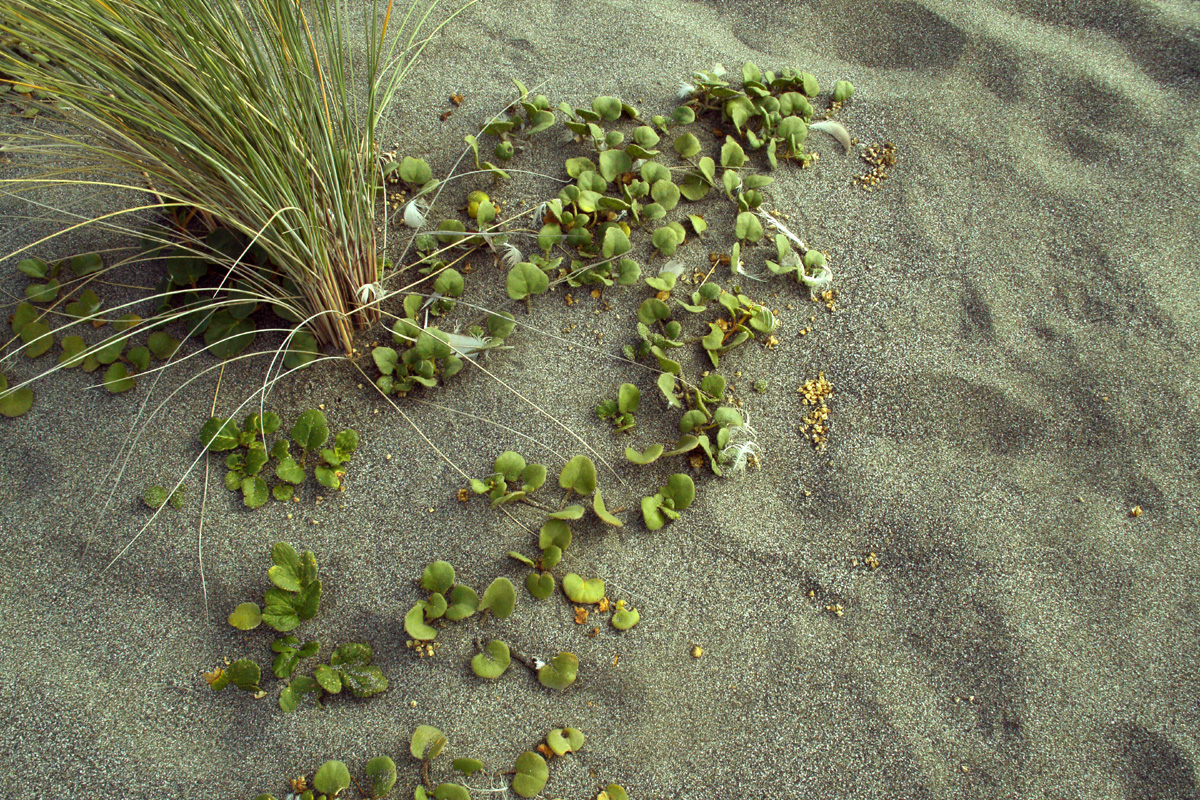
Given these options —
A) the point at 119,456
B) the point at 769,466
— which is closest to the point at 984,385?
the point at 769,466

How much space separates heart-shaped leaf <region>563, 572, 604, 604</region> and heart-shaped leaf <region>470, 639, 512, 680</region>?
14 centimetres

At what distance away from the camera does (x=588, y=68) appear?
1.92 m

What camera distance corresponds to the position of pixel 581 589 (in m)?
1.31

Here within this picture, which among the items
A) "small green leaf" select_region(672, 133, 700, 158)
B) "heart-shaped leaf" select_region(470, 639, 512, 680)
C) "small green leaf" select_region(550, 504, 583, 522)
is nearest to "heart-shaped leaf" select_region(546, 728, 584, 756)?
"heart-shaped leaf" select_region(470, 639, 512, 680)

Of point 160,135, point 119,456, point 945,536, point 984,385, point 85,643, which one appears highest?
point 160,135

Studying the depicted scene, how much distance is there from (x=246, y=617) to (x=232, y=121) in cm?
83

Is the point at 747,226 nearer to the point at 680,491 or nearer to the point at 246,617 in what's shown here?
the point at 680,491

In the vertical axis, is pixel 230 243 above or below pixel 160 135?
below

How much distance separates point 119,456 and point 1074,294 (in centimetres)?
200

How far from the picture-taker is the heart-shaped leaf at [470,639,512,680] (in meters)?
1.25

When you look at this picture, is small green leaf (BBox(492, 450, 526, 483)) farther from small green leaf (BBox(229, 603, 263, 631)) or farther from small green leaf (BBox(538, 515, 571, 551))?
small green leaf (BBox(229, 603, 263, 631))

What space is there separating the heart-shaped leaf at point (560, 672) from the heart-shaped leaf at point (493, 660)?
6 centimetres

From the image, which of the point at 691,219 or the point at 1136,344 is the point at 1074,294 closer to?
the point at 1136,344

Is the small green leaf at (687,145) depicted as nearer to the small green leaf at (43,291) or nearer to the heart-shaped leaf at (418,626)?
the heart-shaped leaf at (418,626)
